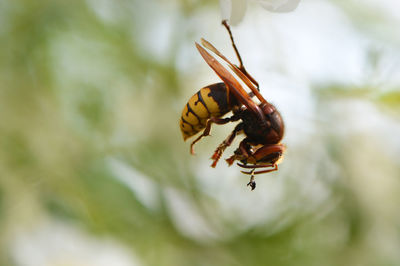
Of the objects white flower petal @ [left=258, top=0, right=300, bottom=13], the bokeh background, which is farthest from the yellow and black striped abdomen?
the bokeh background

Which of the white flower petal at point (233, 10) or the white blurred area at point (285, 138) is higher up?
the white blurred area at point (285, 138)

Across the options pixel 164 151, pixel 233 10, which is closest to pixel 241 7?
pixel 233 10

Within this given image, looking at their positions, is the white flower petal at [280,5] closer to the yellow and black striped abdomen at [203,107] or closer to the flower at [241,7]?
the flower at [241,7]

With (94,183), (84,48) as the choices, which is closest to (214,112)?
(94,183)

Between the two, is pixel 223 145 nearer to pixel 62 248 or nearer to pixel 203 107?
pixel 203 107

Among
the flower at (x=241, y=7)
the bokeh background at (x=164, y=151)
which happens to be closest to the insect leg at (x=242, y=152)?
the flower at (x=241, y=7)

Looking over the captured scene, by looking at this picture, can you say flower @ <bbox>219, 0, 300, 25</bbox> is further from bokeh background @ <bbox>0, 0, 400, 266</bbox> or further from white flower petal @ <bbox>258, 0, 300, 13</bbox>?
bokeh background @ <bbox>0, 0, 400, 266</bbox>
